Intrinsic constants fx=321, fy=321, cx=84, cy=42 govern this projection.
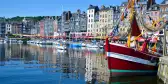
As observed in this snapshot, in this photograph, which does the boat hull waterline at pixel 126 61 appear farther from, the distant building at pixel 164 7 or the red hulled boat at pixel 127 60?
the distant building at pixel 164 7

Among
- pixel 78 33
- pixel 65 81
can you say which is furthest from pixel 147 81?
pixel 78 33

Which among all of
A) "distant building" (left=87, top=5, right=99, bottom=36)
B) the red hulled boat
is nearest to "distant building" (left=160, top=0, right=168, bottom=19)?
"distant building" (left=87, top=5, right=99, bottom=36)

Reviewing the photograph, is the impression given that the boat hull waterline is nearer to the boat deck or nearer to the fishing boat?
the fishing boat

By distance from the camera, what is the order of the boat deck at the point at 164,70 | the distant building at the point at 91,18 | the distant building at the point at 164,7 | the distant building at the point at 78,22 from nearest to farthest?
1. the boat deck at the point at 164,70
2. the distant building at the point at 164,7
3. the distant building at the point at 91,18
4. the distant building at the point at 78,22

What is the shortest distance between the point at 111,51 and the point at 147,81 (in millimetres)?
5716

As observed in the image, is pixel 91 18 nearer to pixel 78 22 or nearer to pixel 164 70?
pixel 78 22

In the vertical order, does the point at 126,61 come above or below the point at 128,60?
below

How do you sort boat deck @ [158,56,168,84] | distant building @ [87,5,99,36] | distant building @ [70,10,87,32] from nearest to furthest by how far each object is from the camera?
1. boat deck @ [158,56,168,84]
2. distant building @ [87,5,99,36]
3. distant building @ [70,10,87,32]

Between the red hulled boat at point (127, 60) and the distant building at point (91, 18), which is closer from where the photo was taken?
the red hulled boat at point (127, 60)

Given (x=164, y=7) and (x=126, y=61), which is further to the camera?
(x=164, y=7)

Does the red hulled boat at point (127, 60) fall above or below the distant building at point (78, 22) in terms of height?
below

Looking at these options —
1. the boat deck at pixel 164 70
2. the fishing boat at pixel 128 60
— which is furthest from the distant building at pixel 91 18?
the boat deck at pixel 164 70

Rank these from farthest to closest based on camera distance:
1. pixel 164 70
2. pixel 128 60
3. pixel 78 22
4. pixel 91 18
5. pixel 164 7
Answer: pixel 78 22, pixel 91 18, pixel 164 7, pixel 128 60, pixel 164 70

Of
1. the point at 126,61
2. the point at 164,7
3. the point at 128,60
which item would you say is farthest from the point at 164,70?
the point at 164,7
